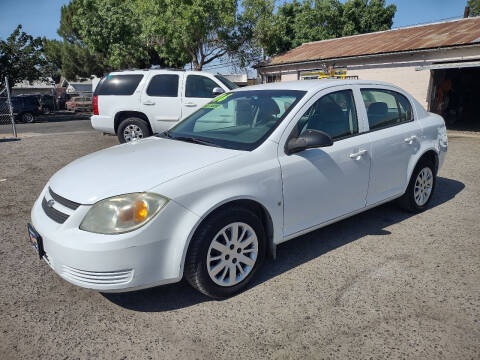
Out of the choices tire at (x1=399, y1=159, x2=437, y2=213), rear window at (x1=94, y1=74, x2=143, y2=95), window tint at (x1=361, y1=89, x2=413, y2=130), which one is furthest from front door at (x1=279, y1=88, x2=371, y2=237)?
rear window at (x1=94, y1=74, x2=143, y2=95)

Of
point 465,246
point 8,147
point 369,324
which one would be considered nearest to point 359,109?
point 465,246

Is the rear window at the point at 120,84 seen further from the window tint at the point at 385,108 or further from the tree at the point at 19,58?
the tree at the point at 19,58

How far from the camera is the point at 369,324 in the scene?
262 cm

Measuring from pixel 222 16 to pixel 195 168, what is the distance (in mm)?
20438

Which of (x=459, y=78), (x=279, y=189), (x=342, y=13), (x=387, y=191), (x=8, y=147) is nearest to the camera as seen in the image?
(x=279, y=189)

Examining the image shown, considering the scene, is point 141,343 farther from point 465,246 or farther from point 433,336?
point 465,246

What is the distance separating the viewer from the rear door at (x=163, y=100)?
348 inches

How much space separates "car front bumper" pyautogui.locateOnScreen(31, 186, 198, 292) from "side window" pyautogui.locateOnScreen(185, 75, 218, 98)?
6.75 meters

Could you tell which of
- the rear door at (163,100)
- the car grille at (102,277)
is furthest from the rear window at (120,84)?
the car grille at (102,277)

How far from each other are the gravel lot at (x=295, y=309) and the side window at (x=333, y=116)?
46.4 inches

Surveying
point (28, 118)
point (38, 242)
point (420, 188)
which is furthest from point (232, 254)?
point (28, 118)

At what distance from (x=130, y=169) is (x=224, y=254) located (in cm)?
96

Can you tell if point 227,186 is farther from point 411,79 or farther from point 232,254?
point 411,79

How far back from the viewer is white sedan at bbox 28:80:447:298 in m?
2.51
